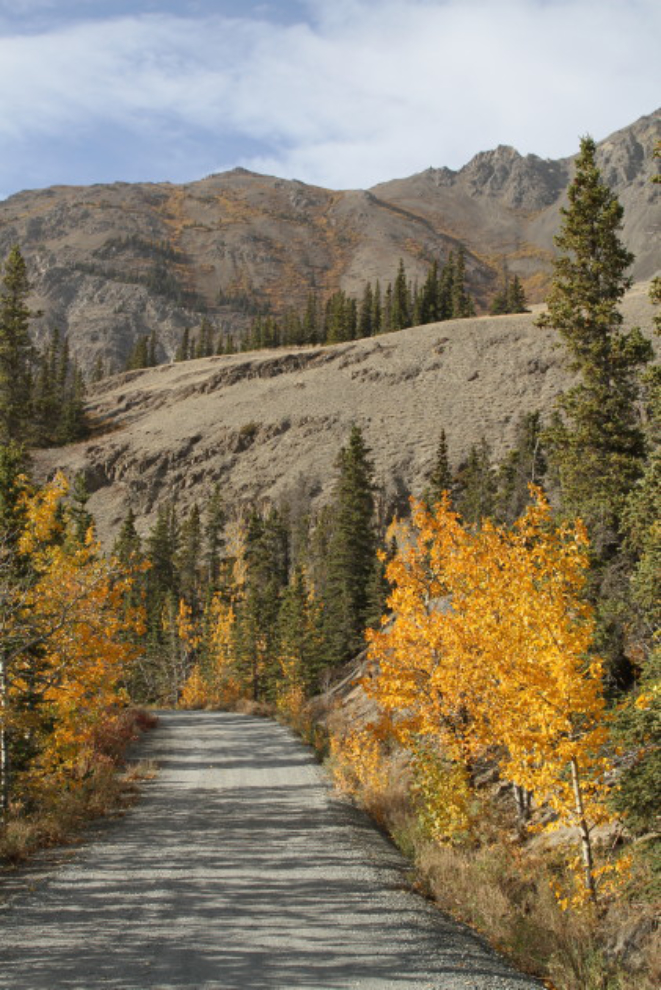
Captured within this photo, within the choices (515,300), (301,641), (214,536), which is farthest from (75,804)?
(515,300)

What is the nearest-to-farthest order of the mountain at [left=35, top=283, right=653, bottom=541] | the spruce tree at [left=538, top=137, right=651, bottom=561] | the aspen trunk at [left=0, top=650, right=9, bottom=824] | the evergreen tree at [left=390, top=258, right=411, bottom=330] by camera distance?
the aspen trunk at [left=0, top=650, right=9, bottom=824], the spruce tree at [left=538, top=137, right=651, bottom=561], the mountain at [left=35, top=283, right=653, bottom=541], the evergreen tree at [left=390, top=258, right=411, bottom=330]

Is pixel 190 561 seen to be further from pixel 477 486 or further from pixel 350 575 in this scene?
pixel 350 575

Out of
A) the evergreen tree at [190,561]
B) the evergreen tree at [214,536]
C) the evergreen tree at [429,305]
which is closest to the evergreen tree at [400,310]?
the evergreen tree at [429,305]

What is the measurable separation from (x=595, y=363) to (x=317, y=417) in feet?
226

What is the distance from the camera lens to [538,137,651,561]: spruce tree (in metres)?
15.1

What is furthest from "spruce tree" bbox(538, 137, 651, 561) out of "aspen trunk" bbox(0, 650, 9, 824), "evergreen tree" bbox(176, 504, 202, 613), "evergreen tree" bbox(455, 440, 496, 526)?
"evergreen tree" bbox(176, 504, 202, 613)

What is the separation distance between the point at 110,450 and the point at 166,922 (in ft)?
294

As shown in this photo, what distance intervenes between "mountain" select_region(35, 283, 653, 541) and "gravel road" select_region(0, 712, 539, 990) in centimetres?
5458

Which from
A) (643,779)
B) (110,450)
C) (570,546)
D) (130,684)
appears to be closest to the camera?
(643,779)

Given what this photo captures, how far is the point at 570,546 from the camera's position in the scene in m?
9.41

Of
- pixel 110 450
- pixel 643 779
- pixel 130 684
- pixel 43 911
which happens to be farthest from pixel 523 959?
pixel 110 450

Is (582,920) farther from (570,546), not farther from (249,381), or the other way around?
(249,381)

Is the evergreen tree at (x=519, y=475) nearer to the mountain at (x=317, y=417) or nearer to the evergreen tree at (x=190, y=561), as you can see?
the mountain at (x=317, y=417)

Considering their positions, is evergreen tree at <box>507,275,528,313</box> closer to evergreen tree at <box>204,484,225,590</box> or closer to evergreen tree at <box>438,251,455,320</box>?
evergreen tree at <box>438,251,455,320</box>
